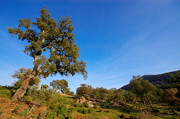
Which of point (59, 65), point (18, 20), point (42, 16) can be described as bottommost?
point (59, 65)

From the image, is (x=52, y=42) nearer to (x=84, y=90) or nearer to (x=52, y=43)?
(x=52, y=43)

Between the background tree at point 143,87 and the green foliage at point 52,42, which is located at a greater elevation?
the green foliage at point 52,42

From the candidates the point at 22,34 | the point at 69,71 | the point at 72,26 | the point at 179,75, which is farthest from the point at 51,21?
the point at 179,75

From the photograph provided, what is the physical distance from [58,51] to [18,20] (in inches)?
353

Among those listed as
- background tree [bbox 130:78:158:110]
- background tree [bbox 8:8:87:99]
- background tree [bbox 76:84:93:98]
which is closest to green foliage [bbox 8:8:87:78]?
background tree [bbox 8:8:87:99]

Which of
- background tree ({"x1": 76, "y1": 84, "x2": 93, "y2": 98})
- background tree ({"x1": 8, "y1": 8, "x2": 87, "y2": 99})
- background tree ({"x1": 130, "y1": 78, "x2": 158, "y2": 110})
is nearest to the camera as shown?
background tree ({"x1": 8, "y1": 8, "x2": 87, "y2": 99})

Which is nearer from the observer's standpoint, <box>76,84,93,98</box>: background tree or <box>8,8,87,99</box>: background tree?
<box>8,8,87,99</box>: background tree

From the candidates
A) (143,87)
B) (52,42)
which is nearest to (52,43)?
(52,42)

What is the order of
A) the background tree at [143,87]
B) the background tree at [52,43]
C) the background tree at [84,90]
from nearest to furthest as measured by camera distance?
the background tree at [52,43]
the background tree at [143,87]
the background tree at [84,90]

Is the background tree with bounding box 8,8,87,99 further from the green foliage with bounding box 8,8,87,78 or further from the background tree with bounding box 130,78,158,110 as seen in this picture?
the background tree with bounding box 130,78,158,110

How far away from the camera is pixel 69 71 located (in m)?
16.8

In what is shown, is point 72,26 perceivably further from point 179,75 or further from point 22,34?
point 179,75

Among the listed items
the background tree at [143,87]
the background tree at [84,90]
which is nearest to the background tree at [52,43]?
the background tree at [143,87]

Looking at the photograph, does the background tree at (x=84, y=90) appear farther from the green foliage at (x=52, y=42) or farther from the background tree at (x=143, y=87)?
the green foliage at (x=52, y=42)
